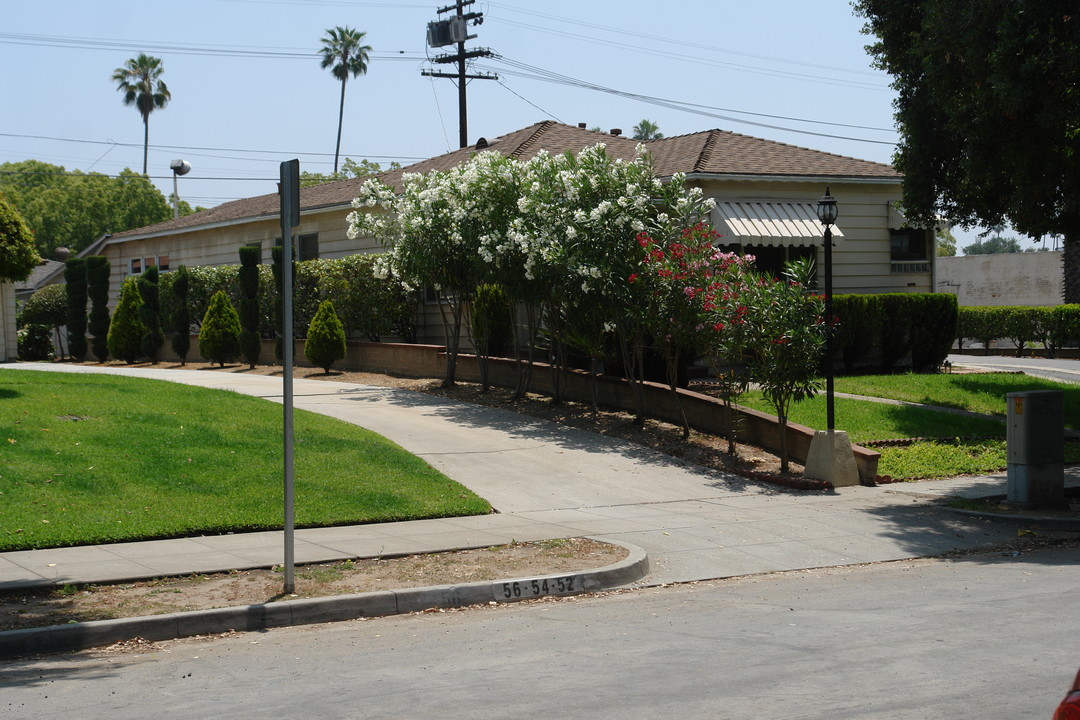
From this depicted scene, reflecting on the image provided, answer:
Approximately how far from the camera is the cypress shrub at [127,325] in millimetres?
27891

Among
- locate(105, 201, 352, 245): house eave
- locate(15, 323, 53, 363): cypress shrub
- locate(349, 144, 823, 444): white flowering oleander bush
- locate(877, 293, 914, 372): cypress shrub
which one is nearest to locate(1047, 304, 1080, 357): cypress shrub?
locate(877, 293, 914, 372): cypress shrub

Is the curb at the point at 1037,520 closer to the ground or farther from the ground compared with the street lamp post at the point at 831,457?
closer to the ground

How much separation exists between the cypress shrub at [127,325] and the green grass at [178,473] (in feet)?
42.0

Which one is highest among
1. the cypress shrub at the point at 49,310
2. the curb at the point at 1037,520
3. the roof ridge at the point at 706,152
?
the roof ridge at the point at 706,152

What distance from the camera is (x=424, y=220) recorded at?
61.0 feet

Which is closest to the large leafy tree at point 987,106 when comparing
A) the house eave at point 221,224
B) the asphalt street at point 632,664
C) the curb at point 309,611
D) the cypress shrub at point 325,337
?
the asphalt street at point 632,664

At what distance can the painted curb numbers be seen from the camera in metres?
8.56

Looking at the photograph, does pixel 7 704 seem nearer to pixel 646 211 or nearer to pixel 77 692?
pixel 77 692

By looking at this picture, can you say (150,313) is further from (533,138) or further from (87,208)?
(87,208)

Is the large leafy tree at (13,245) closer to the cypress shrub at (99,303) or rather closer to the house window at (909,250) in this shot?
the cypress shrub at (99,303)

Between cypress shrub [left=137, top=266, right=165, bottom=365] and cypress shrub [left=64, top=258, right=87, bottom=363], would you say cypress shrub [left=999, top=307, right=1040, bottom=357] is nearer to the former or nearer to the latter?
cypress shrub [left=137, top=266, right=165, bottom=365]

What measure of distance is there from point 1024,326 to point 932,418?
1953cm

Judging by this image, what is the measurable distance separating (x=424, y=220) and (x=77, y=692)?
1330 centimetres

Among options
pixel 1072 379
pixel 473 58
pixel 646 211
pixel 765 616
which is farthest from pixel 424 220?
pixel 473 58
